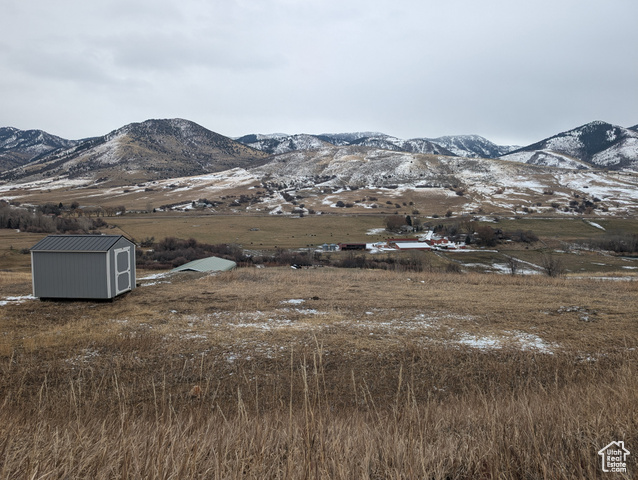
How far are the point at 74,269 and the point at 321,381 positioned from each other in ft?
42.8

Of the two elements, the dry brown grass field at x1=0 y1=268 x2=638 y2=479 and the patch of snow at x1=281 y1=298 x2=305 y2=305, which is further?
the patch of snow at x1=281 y1=298 x2=305 y2=305

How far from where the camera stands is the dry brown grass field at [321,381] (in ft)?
7.85

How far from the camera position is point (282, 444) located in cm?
287

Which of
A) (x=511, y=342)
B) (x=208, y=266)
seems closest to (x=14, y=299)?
(x=208, y=266)

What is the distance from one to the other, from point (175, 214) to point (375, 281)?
319ft

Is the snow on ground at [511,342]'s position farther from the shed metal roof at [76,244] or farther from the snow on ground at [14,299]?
the snow on ground at [14,299]

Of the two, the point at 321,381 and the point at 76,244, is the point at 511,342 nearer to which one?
the point at 321,381

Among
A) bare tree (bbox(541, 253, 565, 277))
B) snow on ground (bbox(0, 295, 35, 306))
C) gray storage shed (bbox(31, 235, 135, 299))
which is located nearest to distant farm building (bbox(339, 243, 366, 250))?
bare tree (bbox(541, 253, 565, 277))

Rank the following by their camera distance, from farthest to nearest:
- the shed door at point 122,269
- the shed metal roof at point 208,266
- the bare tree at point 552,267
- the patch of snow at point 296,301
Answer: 1. the shed metal roof at point 208,266
2. the bare tree at point 552,267
3. the shed door at point 122,269
4. the patch of snow at point 296,301

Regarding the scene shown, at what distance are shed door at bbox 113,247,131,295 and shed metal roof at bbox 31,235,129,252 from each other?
54cm

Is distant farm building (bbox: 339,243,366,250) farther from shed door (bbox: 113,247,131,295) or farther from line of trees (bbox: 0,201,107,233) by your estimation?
line of trees (bbox: 0,201,107,233)

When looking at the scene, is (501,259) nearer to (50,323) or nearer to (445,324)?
(445,324)

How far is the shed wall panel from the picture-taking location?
48.7 feet

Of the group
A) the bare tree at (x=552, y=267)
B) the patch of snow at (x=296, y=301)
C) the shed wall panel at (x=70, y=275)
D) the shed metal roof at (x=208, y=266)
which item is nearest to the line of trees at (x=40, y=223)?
the shed metal roof at (x=208, y=266)
